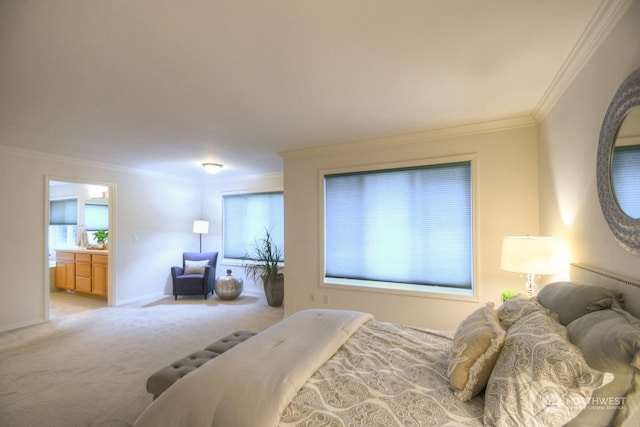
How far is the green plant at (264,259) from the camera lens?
17.2 ft

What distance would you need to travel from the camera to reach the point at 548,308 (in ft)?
5.41

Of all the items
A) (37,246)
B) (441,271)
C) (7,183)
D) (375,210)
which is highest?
(7,183)

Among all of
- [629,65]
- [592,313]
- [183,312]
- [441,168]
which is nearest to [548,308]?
[592,313]

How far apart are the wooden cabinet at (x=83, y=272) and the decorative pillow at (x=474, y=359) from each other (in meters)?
6.04

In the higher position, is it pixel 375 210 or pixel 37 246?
pixel 375 210

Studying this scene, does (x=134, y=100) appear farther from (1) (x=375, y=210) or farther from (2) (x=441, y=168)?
(2) (x=441, y=168)

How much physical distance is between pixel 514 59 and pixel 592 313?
1643 mm

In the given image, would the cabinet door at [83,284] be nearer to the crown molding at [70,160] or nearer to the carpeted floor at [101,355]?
the carpeted floor at [101,355]

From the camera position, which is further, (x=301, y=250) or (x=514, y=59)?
(x=301, y=250)

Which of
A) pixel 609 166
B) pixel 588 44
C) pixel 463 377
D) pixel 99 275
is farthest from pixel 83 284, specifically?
pixel 588 44

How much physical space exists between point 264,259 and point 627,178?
15.7 feet

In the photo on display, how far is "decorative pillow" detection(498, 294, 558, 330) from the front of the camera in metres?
1.61

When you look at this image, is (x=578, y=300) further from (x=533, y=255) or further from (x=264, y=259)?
(x=264, y=259)

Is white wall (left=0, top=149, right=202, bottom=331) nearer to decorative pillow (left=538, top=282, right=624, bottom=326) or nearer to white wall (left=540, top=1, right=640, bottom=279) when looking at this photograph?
decorative pillow (left=538, top=282, right=624, bottom=326)
